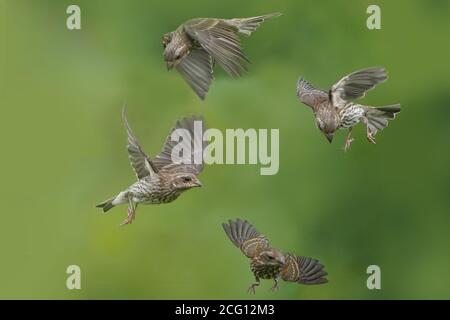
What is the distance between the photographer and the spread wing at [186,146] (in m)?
5.64

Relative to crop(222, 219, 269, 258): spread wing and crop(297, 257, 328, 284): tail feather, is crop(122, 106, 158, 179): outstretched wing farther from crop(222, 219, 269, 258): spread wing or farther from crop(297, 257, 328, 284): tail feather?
crop(297, 257, 328, 284): tail feather

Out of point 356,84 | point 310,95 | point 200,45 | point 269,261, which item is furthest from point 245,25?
point 269,261

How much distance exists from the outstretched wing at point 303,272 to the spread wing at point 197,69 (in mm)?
928

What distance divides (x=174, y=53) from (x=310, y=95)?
720 mm

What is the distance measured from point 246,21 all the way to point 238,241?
3.47 ft

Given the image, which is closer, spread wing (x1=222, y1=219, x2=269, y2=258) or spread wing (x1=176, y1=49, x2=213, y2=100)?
spread wing (x1=176, y1=49, x2=213, y2=100)

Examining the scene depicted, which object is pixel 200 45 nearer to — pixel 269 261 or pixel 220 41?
pixel 220 41

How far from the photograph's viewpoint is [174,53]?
5449 mm

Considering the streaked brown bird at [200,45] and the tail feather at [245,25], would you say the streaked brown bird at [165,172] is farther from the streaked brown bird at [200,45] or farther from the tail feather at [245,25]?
the tail feather at [245,25]

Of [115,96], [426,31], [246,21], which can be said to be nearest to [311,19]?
[426,31]

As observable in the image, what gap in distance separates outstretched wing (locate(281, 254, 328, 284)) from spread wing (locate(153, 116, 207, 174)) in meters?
0.64

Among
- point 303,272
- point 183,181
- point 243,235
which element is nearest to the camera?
point 183,181

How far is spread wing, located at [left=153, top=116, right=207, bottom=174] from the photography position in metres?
5.64

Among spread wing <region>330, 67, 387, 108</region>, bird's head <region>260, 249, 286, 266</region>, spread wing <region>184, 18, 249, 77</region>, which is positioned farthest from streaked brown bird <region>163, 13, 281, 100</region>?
bird's head <region>260, 249, 286, 266</region>
